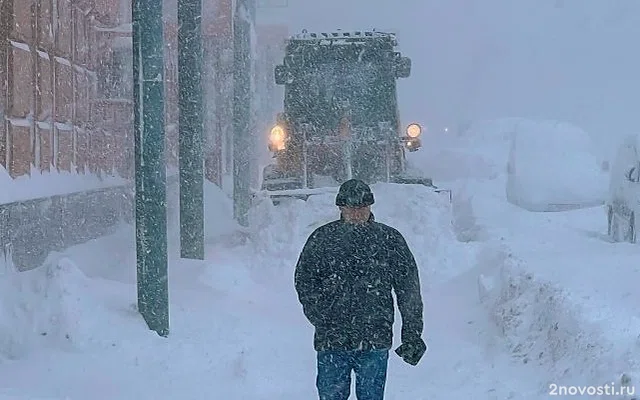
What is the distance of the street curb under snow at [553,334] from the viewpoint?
18.2 ft

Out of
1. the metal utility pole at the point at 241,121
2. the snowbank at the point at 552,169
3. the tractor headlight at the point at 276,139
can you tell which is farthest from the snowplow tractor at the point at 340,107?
the snowbank at the point at 552,169

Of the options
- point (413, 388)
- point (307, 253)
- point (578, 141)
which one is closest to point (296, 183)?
point (413, 388)

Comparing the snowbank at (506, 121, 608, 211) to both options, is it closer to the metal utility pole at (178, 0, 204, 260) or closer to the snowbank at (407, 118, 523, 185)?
the snowbank at (407, 118, 523, 185)

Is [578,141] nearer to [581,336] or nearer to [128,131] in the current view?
[128,131]

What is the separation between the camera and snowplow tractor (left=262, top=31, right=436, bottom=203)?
13.0m

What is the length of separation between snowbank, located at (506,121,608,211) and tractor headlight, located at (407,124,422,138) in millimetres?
5922

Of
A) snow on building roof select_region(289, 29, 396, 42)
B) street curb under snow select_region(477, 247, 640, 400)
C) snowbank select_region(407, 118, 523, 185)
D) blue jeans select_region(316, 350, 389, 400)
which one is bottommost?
snowbank select_region(407, 118, 523, 185)

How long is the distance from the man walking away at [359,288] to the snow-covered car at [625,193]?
8.39 m

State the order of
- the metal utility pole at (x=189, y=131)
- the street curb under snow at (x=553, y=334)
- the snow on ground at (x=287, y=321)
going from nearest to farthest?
1. the street curb under snow at (x=553, y=334)
2. the snow on ground at (x=287, y=321)
3. the metal utility pole at (x=189, y=131)

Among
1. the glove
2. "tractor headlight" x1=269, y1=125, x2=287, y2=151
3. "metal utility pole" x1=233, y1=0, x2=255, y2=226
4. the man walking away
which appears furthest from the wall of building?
the glove

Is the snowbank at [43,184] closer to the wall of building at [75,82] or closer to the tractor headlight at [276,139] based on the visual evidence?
the wall of building at [75,82]

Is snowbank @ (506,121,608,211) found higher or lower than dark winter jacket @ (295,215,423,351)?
lower

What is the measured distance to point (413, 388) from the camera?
22.5ft

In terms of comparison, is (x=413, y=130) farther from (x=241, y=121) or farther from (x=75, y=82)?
(x=75, y=82)
